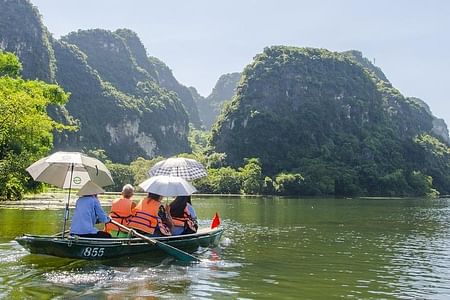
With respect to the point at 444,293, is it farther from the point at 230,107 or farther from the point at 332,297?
the point at 230,107

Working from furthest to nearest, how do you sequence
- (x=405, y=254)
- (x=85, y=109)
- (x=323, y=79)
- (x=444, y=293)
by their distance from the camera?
(x=85, y=109) → (x=323, y=79) → (x=405, y=254) → (x=444, y=293)

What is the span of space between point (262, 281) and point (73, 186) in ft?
17.8

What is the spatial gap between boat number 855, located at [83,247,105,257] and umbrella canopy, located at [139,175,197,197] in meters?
1.89

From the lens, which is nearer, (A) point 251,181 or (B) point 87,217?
(B) point 87,217

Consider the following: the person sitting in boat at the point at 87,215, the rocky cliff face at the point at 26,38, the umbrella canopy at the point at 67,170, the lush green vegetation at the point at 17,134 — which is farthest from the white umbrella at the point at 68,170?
the rocky cliff face at the point at 26,38

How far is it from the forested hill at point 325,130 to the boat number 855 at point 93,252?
3530 inches

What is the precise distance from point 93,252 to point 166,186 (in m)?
2.49

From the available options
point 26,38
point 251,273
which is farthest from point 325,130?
point 251,273

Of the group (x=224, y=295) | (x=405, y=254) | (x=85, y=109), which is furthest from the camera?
(x=85, y=109)

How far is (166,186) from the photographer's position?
13.8m

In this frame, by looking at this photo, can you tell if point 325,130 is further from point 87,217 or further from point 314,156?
point 87,217

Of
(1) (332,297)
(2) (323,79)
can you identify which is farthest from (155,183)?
(2) (323,79)

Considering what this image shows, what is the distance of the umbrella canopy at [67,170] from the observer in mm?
12977

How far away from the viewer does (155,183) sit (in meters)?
13.9
